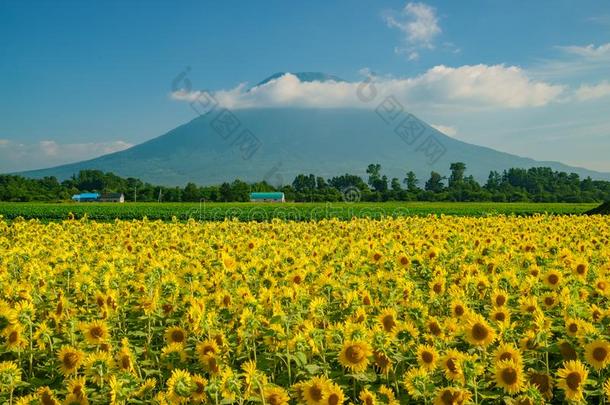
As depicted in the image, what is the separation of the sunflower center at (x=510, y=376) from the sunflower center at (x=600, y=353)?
28.9 inches

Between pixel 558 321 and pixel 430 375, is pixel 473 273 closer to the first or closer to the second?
pixel 558 321

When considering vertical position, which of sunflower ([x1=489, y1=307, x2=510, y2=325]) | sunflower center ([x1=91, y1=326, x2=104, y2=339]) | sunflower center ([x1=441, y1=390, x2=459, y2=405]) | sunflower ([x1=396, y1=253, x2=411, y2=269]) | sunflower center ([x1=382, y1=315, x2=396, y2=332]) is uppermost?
sunflower ([x1=396, y1=253, x2=411, y2=269])

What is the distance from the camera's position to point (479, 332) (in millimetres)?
4445

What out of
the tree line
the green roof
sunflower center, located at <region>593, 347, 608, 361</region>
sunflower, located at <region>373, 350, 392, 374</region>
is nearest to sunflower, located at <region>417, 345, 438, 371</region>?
sunflower, located at <region>373, 350, 392, 374</region>

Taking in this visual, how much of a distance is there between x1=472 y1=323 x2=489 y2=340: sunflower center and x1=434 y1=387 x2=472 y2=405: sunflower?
730mm

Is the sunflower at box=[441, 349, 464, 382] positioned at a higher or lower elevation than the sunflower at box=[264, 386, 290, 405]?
higher

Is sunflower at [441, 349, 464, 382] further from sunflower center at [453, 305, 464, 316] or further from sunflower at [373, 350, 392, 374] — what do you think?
sunflower center at [453, 305, 464, 316]

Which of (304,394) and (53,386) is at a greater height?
(304,394)

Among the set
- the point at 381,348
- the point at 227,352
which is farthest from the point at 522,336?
the point at 227,352

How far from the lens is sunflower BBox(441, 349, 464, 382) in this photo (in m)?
3.96

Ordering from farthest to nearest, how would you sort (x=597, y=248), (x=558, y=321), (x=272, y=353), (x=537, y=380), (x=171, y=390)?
1. (x=597, y=248)
2. (x=558, y=321)
3. (x=272, y=353)
4. (x=537, y=380)
5. (x=171, y=390)

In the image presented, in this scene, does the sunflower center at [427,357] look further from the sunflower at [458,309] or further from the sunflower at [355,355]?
the sunflower at [458,309]

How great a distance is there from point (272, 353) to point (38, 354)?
2198 mm

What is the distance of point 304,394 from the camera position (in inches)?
150
